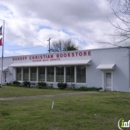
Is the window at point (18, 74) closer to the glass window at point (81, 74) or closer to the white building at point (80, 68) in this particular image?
the white building at point (80, 68)

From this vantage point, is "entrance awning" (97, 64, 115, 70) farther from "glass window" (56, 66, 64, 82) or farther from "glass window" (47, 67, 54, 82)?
"glass window" (47, 67, 54, 82)

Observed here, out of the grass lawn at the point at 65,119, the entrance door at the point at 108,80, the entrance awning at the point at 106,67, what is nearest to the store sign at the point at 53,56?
the entrance awning at the point at 106,67

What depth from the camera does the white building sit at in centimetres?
2531

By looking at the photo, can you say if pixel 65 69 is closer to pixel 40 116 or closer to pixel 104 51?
pixel 104 51

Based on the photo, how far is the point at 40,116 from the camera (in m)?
9.30

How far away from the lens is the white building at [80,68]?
83.0 ft

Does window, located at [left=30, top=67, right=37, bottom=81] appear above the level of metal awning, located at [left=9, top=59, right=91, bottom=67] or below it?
below

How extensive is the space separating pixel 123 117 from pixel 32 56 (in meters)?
27.2

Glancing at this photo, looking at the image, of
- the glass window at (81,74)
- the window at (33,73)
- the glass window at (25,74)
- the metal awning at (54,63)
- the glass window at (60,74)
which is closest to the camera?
the metal awning at (54,63)

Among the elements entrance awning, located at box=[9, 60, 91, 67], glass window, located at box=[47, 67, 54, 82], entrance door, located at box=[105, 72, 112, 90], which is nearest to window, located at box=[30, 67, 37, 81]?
entrance awning, located at box=[9, 60, 91, 67]

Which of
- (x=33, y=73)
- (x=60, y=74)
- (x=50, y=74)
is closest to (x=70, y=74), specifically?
(x=60, y=74)

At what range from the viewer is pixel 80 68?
29234mm

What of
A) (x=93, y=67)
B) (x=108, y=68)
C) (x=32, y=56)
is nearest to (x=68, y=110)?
(x=108, y=68)

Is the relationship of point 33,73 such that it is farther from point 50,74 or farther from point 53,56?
point 53,56
